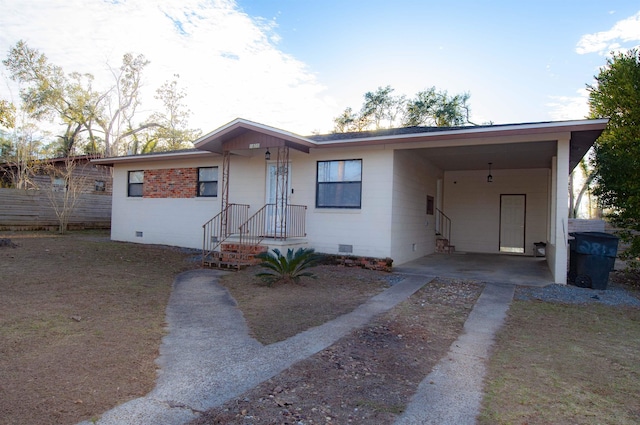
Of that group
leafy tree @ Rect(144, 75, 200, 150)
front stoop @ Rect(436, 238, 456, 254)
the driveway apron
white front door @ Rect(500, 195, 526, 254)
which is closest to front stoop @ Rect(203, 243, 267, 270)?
the driveway apron

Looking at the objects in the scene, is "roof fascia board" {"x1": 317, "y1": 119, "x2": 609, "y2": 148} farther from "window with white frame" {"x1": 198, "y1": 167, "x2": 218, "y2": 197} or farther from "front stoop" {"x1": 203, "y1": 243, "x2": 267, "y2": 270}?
"window with white frame" {"x1": 198, "y1": 167, "x2": 218, "y2": 197}

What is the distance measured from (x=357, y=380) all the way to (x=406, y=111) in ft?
88.0

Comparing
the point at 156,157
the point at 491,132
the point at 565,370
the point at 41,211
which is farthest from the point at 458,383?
the point at 41,211

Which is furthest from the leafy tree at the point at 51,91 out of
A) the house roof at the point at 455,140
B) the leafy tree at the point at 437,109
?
the leafy tree at the point at 437,109

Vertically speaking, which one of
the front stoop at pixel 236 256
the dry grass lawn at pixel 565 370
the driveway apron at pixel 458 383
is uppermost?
the front stoop at pixel 236 256

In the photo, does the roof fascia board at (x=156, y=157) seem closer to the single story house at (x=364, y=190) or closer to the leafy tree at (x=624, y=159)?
the single story house at (x=364, y=190)

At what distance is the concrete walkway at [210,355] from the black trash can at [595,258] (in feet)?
12.8

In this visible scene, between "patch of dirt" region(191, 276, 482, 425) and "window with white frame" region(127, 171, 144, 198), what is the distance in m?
11.3

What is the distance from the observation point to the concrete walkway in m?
2.80

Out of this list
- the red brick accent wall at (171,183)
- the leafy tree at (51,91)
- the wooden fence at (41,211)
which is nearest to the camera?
the red brick accent wall at (171,183)

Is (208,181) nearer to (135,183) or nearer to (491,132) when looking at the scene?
(135,183)

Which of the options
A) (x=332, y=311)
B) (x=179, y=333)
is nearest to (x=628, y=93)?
(x=332, y=311)

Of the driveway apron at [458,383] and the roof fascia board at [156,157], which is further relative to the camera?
the roof fascia board at [156,157]

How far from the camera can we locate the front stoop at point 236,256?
31.1 feet
